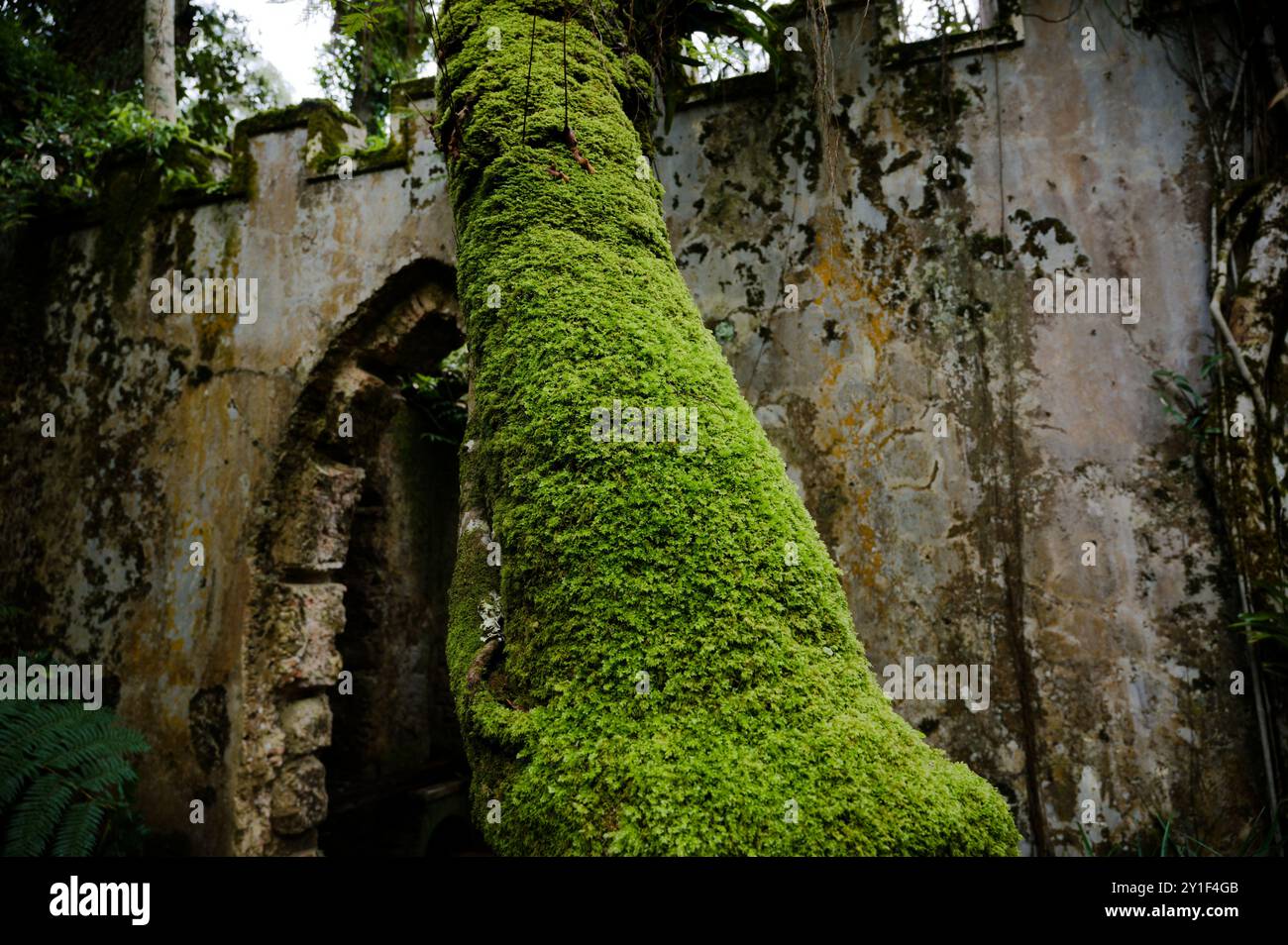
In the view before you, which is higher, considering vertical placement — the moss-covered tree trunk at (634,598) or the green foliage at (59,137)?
the green foliage at (59,137)

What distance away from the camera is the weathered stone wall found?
2.94 meters

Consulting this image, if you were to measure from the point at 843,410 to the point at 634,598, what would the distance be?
90.7 inches

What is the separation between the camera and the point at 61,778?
119 inches

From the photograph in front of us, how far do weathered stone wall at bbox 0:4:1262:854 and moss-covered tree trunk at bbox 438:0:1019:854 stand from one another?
5.64 ft

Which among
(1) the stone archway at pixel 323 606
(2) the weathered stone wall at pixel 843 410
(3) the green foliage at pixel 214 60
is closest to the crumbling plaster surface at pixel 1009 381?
(2) the weathered stone wall at pixel 843 410

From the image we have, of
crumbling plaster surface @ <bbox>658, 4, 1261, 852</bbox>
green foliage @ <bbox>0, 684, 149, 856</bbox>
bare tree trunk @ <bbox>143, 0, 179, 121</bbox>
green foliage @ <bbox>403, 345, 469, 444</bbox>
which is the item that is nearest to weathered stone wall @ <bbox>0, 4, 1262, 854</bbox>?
crumbling plaster surface @ <bbox>658, 4, 1261, 852</bbox>

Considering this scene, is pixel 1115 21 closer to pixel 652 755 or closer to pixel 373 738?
pixel 652 755

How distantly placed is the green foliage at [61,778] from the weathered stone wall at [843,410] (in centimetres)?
45

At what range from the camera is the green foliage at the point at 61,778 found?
9.29 feet

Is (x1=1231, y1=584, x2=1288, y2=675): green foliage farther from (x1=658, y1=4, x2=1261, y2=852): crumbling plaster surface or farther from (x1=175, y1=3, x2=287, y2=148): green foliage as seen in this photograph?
(x1=175, y1=3, x2=287, y2=148): green foliage

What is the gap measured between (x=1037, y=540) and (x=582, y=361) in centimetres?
240

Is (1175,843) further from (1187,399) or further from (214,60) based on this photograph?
(214,60)

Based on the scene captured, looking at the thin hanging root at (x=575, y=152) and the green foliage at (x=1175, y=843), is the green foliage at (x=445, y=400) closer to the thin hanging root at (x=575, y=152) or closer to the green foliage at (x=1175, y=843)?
the thin hanging root at (x=575, y=152)
